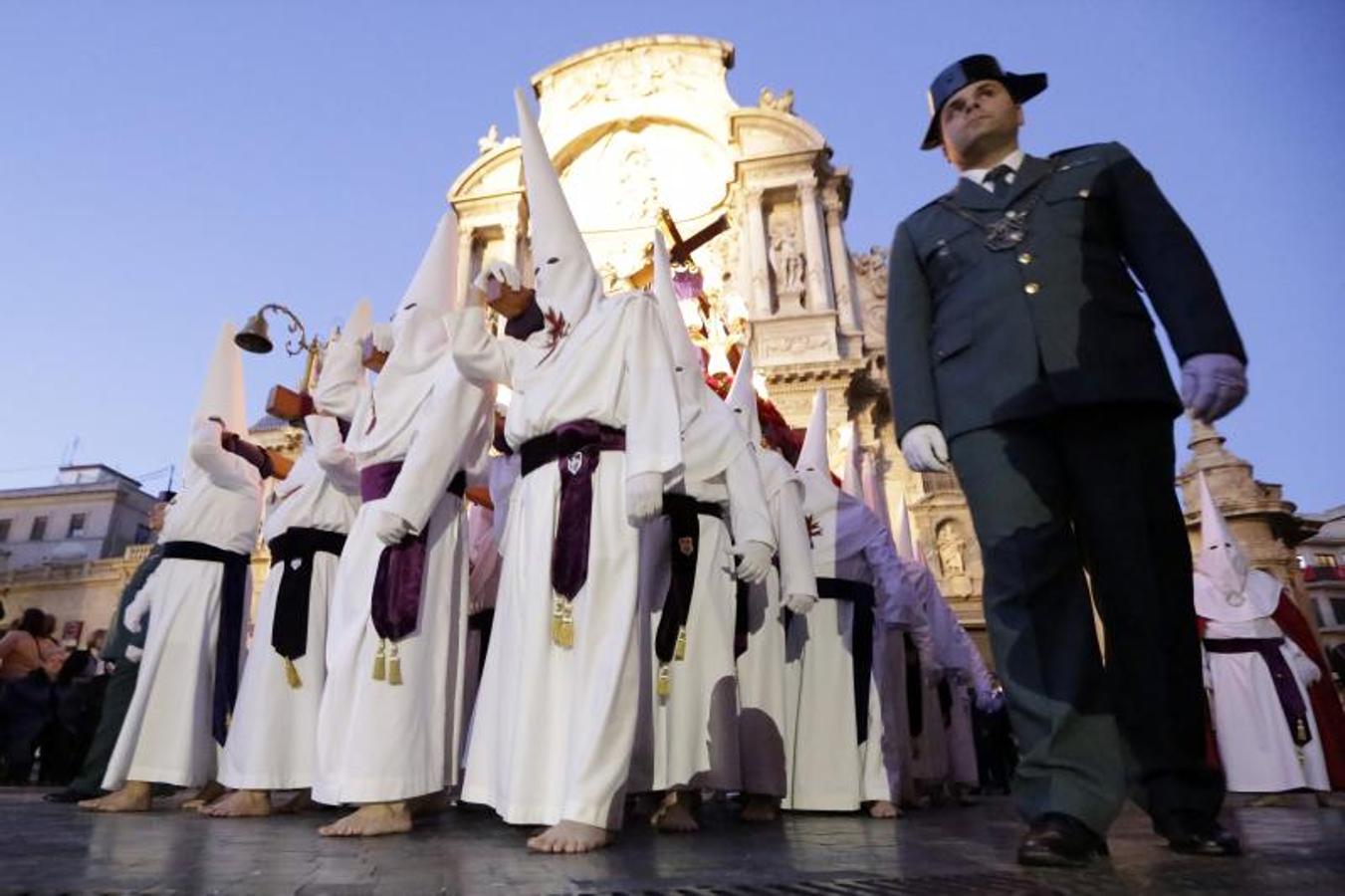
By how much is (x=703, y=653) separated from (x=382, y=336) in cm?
243

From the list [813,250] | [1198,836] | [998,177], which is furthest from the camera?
[813,250]

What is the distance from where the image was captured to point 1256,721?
23.2 feet

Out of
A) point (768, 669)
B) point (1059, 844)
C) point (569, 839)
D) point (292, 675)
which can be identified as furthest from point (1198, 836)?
point (292, 675)

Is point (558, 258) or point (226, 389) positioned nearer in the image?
point (558, 258)

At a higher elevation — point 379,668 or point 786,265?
point 786,265

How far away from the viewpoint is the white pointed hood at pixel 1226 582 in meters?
7.01

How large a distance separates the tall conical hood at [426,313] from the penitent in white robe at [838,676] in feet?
8.10

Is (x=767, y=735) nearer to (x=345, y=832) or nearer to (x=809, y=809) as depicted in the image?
(x=809, y=809)

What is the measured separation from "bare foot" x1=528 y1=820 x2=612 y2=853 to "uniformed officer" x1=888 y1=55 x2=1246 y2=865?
3.91 feet

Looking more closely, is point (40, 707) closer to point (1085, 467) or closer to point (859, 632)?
point (859, 632)

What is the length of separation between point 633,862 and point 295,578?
9.37ft

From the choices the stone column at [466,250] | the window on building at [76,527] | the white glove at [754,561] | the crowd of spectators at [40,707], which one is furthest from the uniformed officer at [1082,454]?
the window on building at [76,527]

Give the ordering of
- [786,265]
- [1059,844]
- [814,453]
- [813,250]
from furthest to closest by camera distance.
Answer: [786,265], [813,250], [814,453], [1059,844]

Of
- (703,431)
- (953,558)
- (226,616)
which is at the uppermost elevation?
(953,558)
